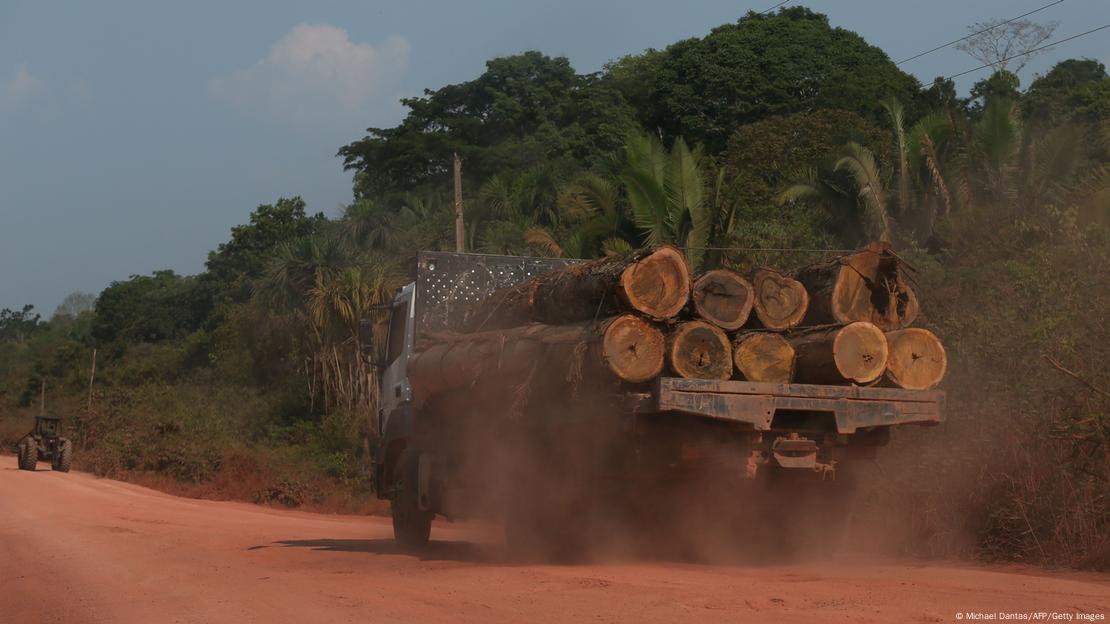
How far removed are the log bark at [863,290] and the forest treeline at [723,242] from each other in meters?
1.32

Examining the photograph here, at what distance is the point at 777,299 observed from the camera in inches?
356

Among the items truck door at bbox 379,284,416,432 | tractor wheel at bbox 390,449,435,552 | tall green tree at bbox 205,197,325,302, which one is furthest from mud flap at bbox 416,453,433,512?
tall green tree at bbox 205,197,325,302

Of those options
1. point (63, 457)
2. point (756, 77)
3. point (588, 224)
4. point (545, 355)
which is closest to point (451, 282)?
point (545, 355)

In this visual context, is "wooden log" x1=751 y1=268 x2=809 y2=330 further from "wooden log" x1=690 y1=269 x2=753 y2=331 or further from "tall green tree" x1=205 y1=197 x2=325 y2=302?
"tall green tree" x1=205 y1=197 x2=325 y2=302

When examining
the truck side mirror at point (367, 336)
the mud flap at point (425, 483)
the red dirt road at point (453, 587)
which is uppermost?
the truck side mirror at point (367, 336)

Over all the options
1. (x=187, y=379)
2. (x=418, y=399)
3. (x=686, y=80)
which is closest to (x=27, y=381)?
(x=187, y=379)

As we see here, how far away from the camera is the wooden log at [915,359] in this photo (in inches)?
354

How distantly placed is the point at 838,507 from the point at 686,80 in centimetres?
3671

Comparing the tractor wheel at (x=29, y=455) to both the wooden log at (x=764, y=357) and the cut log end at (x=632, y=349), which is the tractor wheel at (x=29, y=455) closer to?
the cut log end at (x=632, y=349)

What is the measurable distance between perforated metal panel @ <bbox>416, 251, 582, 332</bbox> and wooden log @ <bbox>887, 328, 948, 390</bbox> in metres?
4.28

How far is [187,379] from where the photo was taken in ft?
149

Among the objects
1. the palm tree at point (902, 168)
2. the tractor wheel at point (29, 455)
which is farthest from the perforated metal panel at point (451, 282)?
the tractor wheel at point (29, 455)

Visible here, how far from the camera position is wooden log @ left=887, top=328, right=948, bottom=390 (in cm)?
900

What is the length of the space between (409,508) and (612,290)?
4302mm
